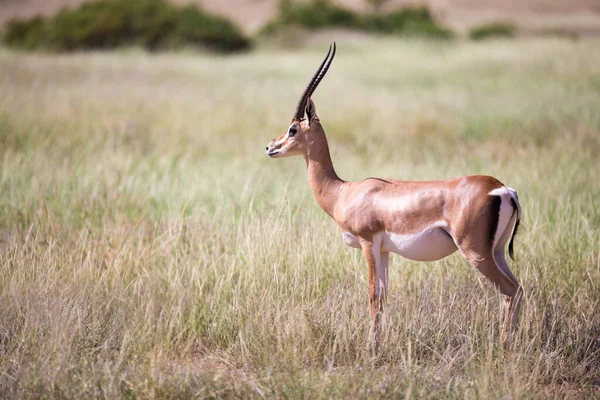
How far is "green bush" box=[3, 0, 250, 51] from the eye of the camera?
1127 inches

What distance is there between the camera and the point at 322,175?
383cm

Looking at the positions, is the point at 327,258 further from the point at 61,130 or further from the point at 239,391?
the point at 61,130

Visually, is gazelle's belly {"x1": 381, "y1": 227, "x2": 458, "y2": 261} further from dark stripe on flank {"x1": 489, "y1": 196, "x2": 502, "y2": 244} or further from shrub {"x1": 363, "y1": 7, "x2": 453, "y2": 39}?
Result: shrub {"x1": 363, "y1": 7, "x2": 453, "y2": 39}

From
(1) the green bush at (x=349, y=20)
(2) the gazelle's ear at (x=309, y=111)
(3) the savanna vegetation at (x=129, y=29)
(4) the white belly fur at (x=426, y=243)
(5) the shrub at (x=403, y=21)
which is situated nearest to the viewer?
(4) the white belly fur at (x=426, y=243)

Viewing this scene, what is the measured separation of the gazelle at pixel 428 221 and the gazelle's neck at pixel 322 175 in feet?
0.13

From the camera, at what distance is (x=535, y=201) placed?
6074 mm

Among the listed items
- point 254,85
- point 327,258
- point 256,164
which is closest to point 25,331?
point 327,258

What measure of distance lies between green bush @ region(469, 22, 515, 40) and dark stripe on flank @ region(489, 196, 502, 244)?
38326 mm

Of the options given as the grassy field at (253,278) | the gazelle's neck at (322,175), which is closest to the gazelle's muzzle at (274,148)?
the gazelle's neck at (322,175)

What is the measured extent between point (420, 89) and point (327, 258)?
11.4 m

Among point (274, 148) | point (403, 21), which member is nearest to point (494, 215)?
point (274, 148)

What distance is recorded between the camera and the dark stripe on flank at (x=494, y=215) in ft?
10.7

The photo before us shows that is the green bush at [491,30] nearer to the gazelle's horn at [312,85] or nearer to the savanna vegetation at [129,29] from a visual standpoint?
the savanna vegetation at [129,29]

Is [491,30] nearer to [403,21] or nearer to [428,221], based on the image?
[403,21]
